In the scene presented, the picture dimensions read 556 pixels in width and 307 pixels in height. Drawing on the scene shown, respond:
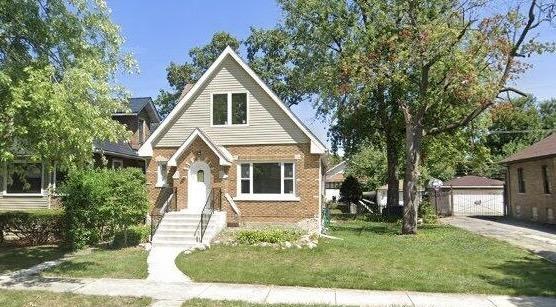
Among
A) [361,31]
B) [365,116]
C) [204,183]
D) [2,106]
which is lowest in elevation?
[204,183]

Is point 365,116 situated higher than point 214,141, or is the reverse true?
point 365,116

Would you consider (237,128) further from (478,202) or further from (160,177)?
(478,202)

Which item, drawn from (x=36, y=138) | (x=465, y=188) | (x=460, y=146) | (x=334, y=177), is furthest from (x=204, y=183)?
(x=334, y=177)

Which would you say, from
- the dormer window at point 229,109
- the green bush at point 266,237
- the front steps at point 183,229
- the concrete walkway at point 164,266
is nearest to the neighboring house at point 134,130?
the dormer window at point 229,109

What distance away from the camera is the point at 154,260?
1471 centimetres

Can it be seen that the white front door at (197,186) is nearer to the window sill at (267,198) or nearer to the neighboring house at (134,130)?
the window sill at (267,198)

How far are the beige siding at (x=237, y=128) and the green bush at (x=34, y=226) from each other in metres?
5.66

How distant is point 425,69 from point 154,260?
14628 millimetres

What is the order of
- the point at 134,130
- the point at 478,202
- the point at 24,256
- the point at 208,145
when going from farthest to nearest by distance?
1. the point at 478,202
2. the point at 134,130
3. the point at 208,145
4. the point at 24,256

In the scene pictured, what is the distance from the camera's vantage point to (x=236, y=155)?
21.6m

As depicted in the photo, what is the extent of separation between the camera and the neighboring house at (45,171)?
52.5 feet

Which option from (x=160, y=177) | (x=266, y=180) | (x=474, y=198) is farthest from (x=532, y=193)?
(x=160, y=177)

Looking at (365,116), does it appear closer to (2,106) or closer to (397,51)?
(397,51)

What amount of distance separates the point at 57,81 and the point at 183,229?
740 cm
